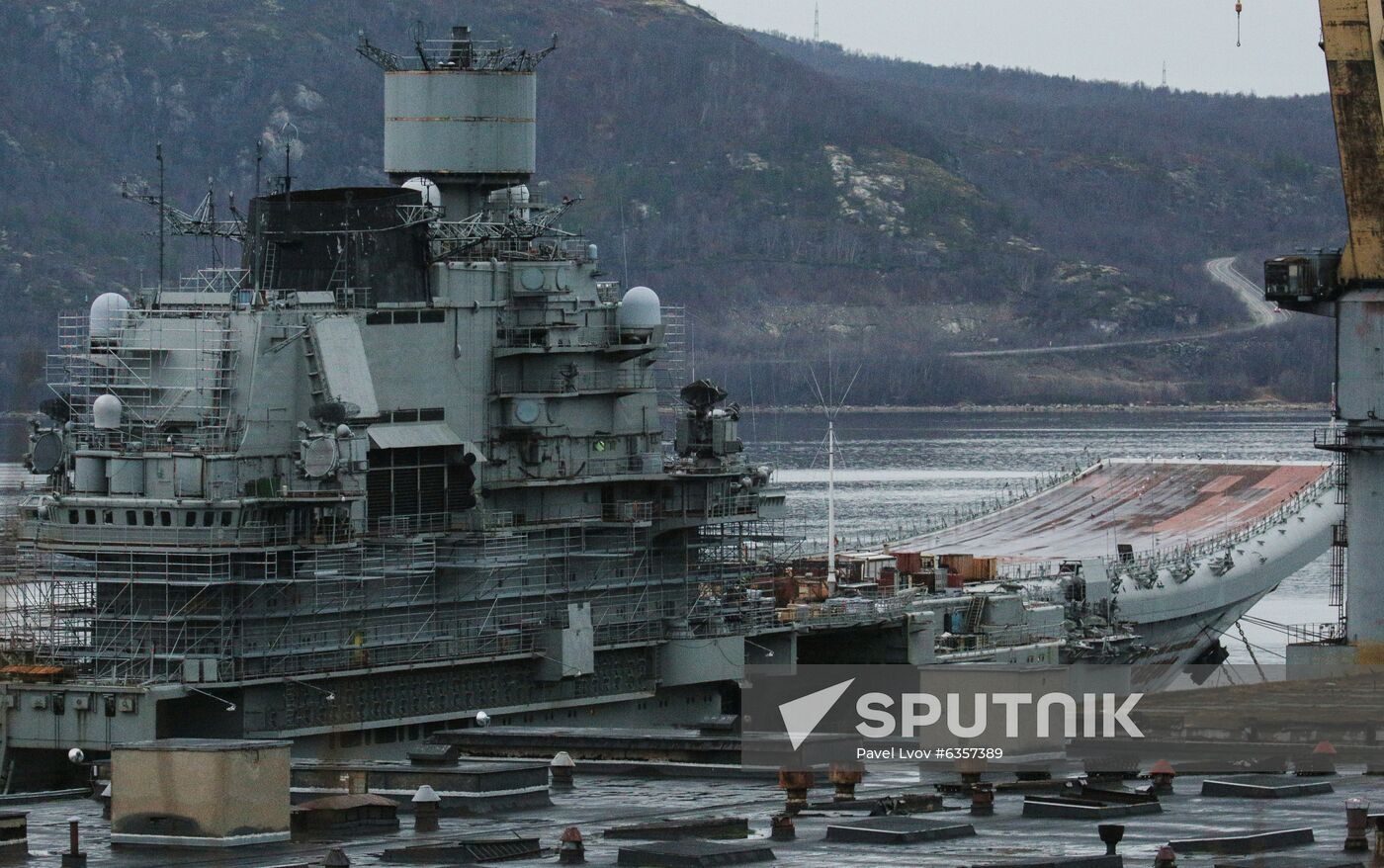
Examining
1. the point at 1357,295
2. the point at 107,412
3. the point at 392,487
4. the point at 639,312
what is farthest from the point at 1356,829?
the point at 1357,295

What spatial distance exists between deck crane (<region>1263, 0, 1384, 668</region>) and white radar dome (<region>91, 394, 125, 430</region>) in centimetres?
2559

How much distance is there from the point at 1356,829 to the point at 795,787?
906 centimetres

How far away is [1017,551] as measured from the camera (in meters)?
102

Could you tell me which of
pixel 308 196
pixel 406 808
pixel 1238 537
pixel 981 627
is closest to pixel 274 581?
pixel 308 196

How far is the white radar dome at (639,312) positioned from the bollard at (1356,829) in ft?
92.7

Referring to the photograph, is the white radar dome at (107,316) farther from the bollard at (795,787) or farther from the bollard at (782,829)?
the bollard at (782,829)

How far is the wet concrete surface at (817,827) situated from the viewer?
1310 inches

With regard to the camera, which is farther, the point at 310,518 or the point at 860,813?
the point at 310,518

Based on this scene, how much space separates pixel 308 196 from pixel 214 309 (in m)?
4.39

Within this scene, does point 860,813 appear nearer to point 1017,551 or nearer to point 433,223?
point 433,223

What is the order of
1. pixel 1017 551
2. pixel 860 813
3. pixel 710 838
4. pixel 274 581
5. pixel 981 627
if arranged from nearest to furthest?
pixel 710 838
pixel 860 813
pixel 274 581
pixel 981 627
pixel 1017 551

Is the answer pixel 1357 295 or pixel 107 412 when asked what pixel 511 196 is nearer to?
pixel 107 412

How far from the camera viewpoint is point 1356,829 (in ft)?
107

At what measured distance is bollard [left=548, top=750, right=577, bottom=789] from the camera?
4181 cm
